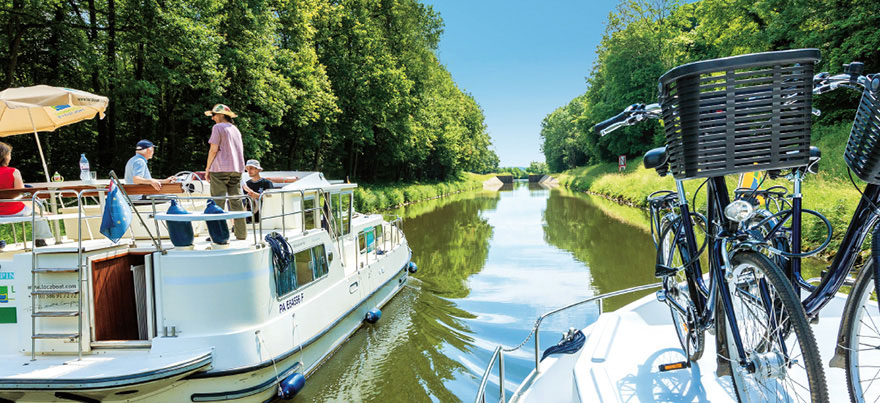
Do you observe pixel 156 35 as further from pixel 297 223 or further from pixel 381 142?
pixel 381 142

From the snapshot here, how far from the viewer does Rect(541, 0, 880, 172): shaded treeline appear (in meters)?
19.2

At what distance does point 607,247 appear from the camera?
52.4 ft

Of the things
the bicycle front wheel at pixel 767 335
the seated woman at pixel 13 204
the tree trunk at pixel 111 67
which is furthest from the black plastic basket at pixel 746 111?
the tree trunk at pixel 111 67

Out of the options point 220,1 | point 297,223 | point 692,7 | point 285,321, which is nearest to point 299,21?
point 220,1

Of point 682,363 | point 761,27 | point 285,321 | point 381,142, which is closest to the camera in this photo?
point 682,363

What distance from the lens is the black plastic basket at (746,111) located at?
2.19 metres

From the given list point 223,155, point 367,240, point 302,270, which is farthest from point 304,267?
point 367,240

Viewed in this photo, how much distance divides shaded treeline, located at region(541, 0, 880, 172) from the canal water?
1064cm

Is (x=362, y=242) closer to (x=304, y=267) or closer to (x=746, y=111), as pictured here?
(x=304, y=267)

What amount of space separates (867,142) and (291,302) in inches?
242

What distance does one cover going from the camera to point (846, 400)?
270 centimetres

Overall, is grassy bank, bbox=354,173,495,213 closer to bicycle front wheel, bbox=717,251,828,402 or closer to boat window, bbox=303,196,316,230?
boat window, bbox=303,196,316,230

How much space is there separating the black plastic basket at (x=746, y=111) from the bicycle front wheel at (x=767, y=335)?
18.8 inches

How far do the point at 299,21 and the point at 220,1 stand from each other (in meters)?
6.02
